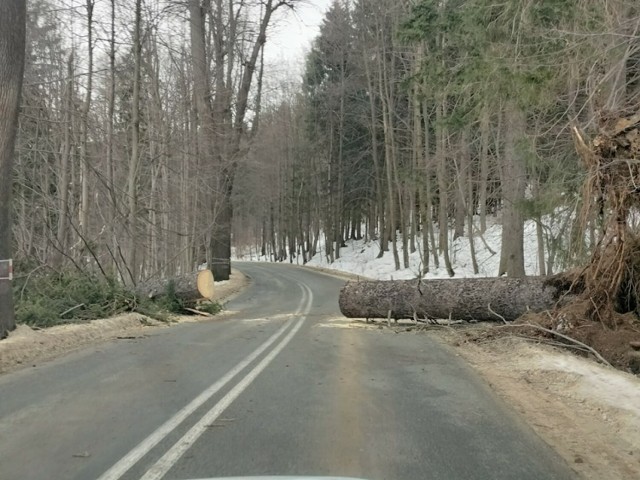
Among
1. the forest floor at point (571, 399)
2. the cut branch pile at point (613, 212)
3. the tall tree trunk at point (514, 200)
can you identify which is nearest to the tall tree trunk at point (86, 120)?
the tall tree trunk at point (514, 200)

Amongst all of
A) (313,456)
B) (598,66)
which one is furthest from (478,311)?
(313,456)

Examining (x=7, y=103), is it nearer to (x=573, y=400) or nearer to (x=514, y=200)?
(x=573, y=400)

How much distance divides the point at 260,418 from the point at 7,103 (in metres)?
7.37

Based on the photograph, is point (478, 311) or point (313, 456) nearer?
point (313, 456)

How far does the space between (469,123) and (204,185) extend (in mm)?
16865

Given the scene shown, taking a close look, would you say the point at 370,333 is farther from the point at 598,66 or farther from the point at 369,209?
the point at 369,209

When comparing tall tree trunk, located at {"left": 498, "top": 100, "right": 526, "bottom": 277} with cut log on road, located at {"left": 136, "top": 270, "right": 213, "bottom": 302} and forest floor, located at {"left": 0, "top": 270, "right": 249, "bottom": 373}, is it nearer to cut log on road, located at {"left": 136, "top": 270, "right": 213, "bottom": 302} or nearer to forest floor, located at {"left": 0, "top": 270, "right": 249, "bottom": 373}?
cut log on road, located at {"left": 136, "top": 270, "right": 213, "bottom": 302}

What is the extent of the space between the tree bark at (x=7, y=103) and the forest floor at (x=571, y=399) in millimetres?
7806

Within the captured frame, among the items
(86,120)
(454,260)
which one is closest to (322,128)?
(454,260)

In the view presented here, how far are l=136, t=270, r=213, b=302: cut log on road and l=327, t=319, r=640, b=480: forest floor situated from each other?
8507 mm

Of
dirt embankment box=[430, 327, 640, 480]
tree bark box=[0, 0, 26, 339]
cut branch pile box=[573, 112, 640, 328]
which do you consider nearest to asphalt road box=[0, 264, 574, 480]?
dirt embankment box=[430, 327, 640, 480]

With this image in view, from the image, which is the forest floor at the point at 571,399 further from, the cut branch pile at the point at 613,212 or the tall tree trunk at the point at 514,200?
the tall tree trunk at the point at 514,200

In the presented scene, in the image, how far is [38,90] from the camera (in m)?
20.4

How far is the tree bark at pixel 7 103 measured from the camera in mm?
9977
